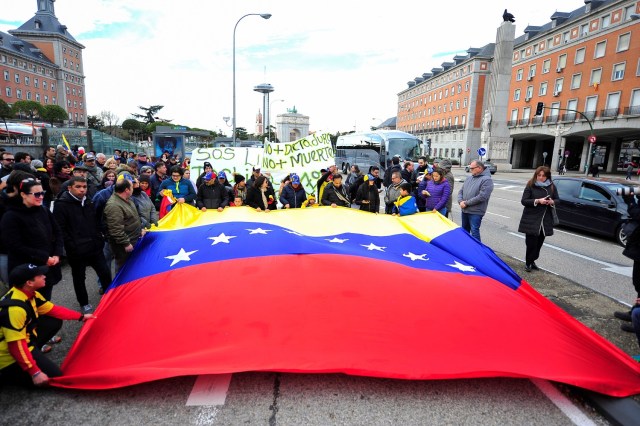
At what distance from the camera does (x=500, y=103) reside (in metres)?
51.9

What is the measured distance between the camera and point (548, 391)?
3115 millimetres

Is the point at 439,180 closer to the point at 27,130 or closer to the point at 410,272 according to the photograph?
the point at 410,272

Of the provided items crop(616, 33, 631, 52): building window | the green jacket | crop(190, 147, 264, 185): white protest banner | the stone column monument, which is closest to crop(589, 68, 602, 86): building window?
crop(616, 33, 631, 52): building window

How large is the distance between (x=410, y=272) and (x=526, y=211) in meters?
3.43

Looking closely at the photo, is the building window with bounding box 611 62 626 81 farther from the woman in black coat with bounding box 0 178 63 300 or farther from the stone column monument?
the woman in black coat with bounding box 0 178 63 300

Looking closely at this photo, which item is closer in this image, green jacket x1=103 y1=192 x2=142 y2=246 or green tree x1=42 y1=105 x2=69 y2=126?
green jacket x1=103 y1=192 x2=142 y2=246

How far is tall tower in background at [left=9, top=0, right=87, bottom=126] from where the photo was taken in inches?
3034

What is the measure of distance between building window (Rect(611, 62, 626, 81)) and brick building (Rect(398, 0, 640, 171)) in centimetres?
9

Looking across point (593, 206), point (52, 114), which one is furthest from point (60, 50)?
point (593, 206)

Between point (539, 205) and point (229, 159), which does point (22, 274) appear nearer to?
point (539, 205)

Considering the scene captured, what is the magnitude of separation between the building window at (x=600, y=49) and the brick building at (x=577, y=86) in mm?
105

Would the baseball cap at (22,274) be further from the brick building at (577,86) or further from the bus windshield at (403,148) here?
the brick building at (577,86)

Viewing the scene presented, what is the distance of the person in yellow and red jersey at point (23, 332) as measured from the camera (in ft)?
9.20

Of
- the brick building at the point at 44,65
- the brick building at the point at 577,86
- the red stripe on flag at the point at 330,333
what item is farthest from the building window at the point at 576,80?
the brick building at the point at 44,65
